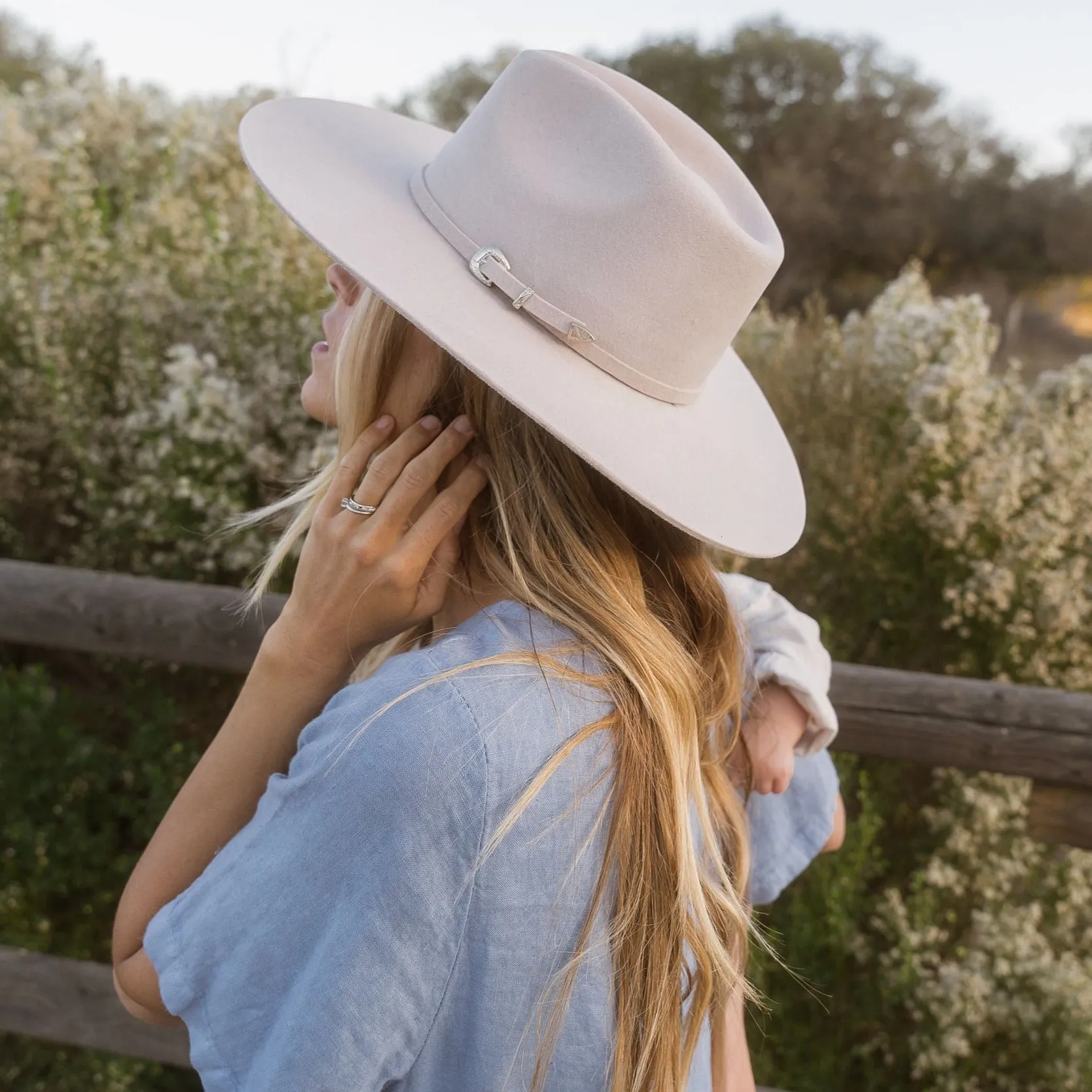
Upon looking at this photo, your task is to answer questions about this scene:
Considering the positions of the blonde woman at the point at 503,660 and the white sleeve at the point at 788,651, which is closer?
the blonde woman at the point at 503,660

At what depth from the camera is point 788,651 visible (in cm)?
137

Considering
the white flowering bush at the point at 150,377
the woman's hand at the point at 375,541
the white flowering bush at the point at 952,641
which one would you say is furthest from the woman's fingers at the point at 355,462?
the white flowering bush at the point at 952,641

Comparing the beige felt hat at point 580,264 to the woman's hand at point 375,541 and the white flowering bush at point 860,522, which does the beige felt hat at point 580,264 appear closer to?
the woman's hand at point 375,541

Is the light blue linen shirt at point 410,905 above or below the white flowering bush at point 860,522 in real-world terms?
above

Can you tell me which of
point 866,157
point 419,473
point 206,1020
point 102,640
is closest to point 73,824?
point 102,640

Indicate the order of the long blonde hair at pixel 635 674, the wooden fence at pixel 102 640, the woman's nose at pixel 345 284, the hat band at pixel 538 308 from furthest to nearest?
the wooden fence at pixel 102 640 → the woman's nose at pixel 345 284 → the hat band at pixel 538 308 → the long blonde hair at pixel 635 674

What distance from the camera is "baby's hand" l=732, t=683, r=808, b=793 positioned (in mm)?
1308

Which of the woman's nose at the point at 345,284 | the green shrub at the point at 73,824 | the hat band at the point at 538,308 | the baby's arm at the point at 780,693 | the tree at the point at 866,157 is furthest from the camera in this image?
the tree at the point at 866,157


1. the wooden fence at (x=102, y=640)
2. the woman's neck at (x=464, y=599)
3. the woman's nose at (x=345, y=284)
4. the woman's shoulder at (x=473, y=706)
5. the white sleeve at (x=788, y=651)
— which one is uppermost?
the woman's nose at (x=345, y=284)

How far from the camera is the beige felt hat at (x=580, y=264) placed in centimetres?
101

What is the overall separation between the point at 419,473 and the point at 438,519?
0.18ft

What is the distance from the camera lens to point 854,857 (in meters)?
2.56

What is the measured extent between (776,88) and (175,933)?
71.0 ft

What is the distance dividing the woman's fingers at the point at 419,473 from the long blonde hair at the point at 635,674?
Result: 3 cm
